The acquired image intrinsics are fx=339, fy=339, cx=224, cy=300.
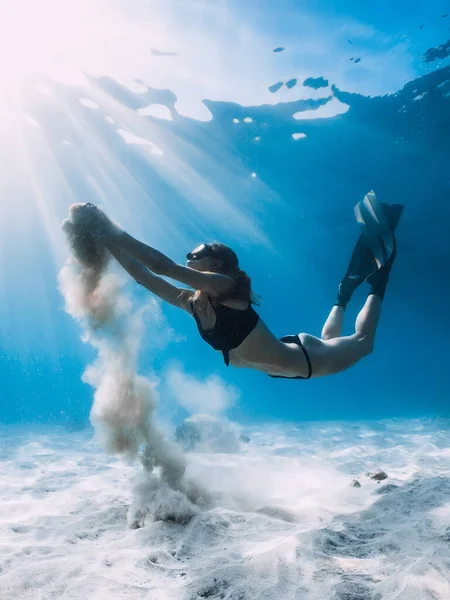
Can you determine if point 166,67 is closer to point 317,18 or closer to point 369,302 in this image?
point 317,18

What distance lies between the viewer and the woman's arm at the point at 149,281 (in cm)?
409

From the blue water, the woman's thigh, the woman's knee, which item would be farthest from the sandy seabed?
Result: the blue water

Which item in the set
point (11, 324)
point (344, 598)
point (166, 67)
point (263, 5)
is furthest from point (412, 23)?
point (11, 324)

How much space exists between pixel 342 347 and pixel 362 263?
98.6 inches

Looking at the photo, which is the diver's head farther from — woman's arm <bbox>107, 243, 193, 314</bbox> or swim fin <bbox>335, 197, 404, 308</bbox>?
swim fin <bbox>335, 197, 404, 308</bbox>

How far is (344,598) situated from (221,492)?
3039 millimetres

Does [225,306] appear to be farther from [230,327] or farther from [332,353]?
[332,353]

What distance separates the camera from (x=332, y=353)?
15.5 feet

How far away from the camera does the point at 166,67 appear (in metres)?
15.5

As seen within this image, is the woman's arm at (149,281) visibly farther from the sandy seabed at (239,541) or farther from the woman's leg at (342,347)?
the sandy seabed at (239,541)

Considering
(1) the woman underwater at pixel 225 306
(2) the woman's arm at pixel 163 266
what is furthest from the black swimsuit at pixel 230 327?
(2) the woman's arm at pixel 163 266

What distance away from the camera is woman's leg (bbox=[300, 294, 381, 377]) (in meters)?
4.61

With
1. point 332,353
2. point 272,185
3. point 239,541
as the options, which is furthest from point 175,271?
point 272,185

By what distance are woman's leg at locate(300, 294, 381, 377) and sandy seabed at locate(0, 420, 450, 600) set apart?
190 cm
